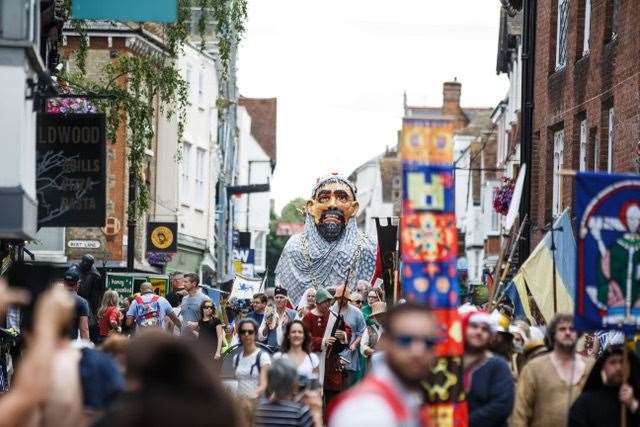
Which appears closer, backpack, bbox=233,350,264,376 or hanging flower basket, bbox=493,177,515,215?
backpack, bbox=233,350,264,376

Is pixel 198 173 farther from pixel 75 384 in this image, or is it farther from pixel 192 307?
pixel 75 384

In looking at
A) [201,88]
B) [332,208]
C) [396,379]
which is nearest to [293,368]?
[396,379]

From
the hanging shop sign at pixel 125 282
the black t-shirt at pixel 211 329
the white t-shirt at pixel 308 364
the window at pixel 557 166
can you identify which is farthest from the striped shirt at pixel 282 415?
the window at pixel 557 166

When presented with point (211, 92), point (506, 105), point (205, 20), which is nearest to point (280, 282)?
point (205, 20)

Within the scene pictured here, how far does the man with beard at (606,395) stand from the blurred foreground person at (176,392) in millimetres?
6117

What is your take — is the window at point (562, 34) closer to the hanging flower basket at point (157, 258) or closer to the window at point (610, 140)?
the window at point (610, 140)

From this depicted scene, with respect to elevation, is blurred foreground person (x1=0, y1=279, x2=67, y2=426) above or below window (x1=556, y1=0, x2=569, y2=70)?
below

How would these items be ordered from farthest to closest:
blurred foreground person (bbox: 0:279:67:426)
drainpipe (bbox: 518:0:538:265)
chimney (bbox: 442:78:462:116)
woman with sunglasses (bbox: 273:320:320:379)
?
1. chimney (bbox: 442:78:462:116)
2. drainpipe (bbox: 518:0:538:265)
3. woman with sunglasses (bbox: 273:320:320:379)
4. blurred foreground person (bbox: 0:279:67:426)

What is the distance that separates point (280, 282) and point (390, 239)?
1746mm

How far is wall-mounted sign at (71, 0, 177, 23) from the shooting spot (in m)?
20.2

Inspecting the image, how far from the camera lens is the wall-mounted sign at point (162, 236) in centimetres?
4219

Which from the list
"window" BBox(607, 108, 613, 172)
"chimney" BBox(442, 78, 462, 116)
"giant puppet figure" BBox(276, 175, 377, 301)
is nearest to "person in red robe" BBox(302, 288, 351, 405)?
"giant puppet figure" BBox(276, 175, 377, 301)

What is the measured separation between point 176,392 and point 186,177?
167 ft

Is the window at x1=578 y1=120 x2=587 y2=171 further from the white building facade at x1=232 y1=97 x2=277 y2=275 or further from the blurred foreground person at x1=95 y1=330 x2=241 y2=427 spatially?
the white building facade at x1=232 y1=97 x2=277 y2=275
